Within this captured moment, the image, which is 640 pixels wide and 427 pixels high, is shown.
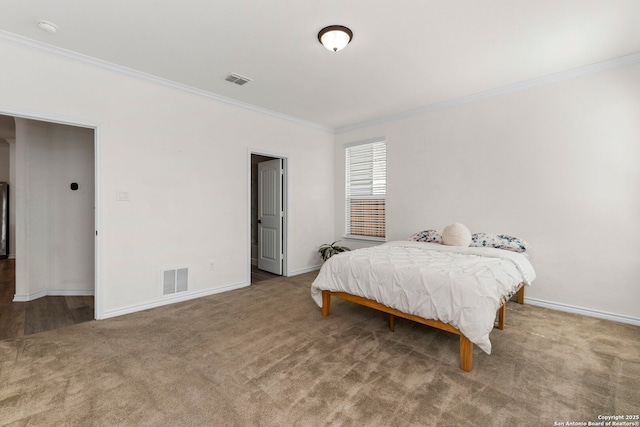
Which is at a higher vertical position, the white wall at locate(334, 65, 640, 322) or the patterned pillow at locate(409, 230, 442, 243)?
the white wall at locate(334, 65, 640, 322)

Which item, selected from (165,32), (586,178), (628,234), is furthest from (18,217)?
(628,234)

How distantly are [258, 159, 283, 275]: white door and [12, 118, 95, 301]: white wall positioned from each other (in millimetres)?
2495

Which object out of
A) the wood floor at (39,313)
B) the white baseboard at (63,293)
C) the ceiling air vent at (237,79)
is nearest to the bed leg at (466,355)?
the ceiling air vent at (237,79)

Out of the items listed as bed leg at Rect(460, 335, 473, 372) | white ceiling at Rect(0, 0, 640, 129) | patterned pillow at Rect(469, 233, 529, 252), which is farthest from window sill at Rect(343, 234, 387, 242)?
bed leg at Rect(460, 335, 473, 372)

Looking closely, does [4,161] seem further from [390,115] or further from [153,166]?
[390,115]

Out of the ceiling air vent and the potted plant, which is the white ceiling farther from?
the potted plant

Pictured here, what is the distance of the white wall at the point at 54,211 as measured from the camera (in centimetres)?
361

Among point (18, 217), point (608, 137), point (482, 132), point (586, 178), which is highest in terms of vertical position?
point (482, 132)

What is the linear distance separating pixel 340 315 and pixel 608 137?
133 inches

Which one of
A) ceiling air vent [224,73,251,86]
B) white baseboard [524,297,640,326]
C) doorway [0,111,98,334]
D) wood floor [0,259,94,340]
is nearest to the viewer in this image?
wood floor [0,259,94,340]

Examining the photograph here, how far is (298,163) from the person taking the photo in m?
4.98

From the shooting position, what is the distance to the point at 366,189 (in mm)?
5184

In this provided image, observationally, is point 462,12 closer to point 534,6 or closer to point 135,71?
point 534,6

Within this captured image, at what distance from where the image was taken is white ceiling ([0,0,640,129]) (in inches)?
85.2
